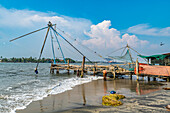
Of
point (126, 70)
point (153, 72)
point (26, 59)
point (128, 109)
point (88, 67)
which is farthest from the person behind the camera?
point (26, 59)

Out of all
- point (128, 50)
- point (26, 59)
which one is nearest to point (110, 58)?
point (128, 50)

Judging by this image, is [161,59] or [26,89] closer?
[26,89]

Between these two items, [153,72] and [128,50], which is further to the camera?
[128,50]

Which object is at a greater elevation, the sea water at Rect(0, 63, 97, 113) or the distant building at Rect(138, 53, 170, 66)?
the distant building at Rect(138, 53, 170, 66)

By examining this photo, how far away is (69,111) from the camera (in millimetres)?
6645

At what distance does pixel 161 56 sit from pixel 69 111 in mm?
18919

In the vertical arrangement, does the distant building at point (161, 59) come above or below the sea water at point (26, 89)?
above

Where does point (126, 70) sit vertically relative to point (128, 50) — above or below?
below

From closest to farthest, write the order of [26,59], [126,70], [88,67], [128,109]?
1. [128,109]
2. [126,70]
3. [88,67]
4. [26,59]

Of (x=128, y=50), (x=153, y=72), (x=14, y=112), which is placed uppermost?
(x=128, y=50)

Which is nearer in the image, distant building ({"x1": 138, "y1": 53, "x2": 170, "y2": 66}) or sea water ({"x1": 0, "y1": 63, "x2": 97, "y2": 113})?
sea water ({"x1": 0, "y1": 63, "x2": 97, "y2": 113})

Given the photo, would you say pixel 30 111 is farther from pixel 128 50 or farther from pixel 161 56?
pixel 128 50

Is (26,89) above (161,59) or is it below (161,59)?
below

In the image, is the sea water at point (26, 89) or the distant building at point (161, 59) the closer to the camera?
the sea water at point (26, 89)
